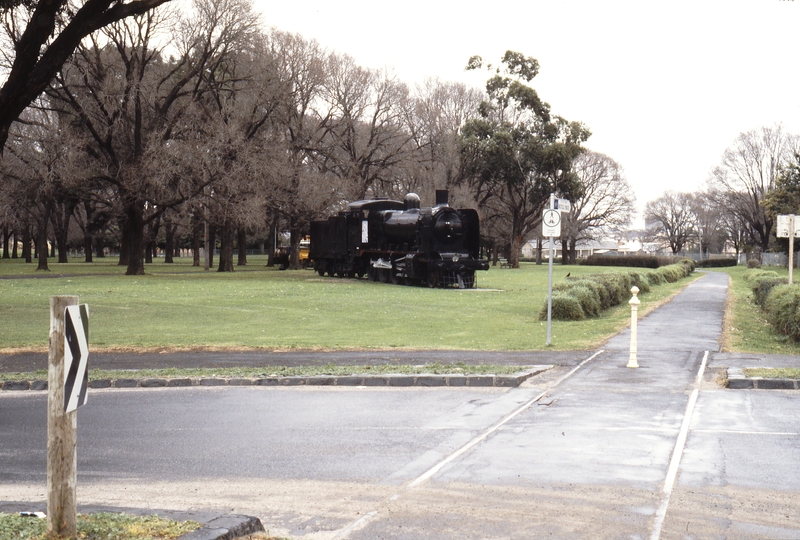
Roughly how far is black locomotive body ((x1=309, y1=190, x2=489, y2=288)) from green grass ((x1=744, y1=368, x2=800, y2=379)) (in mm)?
26660

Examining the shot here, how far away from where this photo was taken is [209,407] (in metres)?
11.1

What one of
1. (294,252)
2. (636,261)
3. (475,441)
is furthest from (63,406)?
(636,261)

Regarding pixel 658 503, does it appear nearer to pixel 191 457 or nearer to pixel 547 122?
pixel 191 457

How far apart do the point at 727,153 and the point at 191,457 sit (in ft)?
320

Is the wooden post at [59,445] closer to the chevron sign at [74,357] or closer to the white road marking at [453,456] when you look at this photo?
the chevron sign at [74,357]

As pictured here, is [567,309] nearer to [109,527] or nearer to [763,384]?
[763,384]

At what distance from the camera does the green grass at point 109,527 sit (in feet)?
17.0

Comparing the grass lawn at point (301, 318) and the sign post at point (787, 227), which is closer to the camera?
the grass lawn at point (301, 318)

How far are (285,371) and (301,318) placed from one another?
Result: 35.7ft

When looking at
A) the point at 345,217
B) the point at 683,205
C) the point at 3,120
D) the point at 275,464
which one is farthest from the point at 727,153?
Result: the point at 275,464

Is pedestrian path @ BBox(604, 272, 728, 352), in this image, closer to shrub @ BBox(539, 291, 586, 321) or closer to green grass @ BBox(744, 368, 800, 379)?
shrub @ BBox(539, 291, 586, 321)

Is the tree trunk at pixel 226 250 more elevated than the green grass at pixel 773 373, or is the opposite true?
the tree trunk at pixel 226 250

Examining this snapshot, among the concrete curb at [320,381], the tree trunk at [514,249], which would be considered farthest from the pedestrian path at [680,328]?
the tree trunk at [514,249]

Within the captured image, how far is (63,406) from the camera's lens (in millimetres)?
5246
